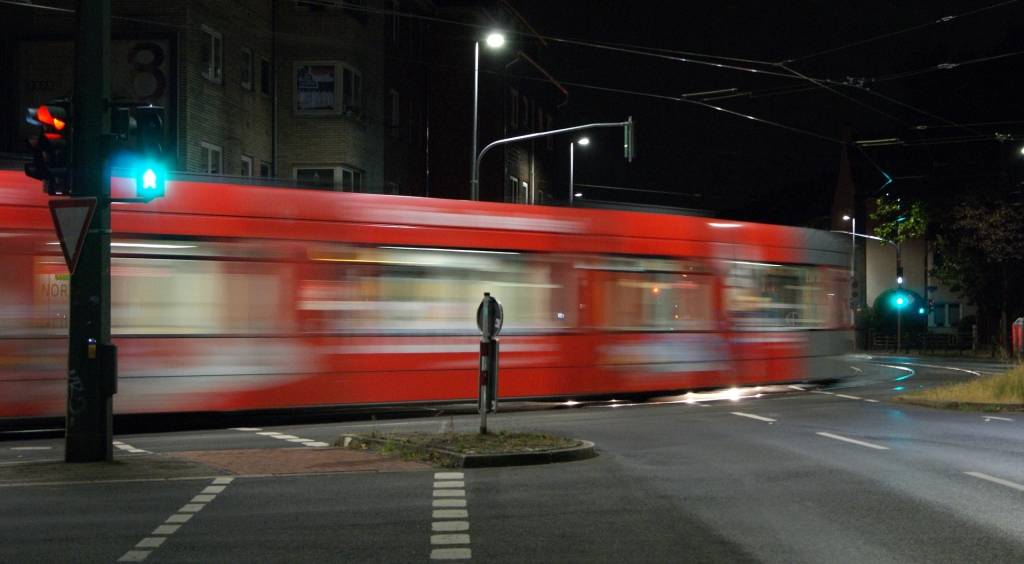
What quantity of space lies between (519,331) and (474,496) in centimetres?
875

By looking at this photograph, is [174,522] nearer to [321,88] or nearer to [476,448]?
[476,448]

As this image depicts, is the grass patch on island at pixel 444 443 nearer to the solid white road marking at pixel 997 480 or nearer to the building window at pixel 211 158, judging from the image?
the solid white road marking at pixel 997 480

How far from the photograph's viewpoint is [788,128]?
30.2 m

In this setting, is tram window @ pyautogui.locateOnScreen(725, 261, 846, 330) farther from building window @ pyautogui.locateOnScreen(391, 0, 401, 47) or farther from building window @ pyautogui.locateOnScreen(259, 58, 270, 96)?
building window @ pyautogui.locateOnScreen(391, 0, 401, 47)

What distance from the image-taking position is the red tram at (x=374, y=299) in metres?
14.6

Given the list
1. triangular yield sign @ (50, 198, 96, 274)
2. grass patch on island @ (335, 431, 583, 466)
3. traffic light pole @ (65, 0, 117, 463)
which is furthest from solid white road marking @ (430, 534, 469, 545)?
triangular yield sign @ (50, 198, 96, 274)

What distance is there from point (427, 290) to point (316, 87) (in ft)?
55.6

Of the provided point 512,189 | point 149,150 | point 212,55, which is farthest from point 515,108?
point 149,150

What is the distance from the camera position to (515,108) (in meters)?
54.2

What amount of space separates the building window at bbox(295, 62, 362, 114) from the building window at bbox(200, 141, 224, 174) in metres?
4.12

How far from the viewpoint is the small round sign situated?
13.4 metres

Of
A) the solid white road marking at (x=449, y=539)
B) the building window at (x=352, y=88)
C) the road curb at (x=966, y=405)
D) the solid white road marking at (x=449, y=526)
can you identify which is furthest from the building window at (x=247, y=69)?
the solid white road marking at (x=449, y=539)

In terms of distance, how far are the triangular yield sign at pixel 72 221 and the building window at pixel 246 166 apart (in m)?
19.5

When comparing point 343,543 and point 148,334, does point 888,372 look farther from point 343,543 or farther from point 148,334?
point 343,543
